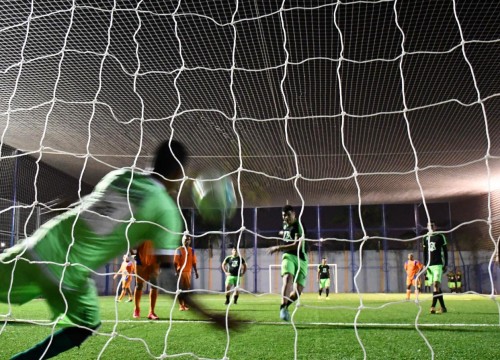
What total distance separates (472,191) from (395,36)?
13483mm

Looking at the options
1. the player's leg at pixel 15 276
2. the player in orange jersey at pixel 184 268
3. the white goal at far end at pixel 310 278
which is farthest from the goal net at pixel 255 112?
the white goal at far end at pixel 310 278

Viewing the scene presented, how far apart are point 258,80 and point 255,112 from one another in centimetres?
139

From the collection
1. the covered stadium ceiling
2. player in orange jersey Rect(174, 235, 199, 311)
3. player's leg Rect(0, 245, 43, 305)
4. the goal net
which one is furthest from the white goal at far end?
player's leg Rect(0, 245, 43, 305)

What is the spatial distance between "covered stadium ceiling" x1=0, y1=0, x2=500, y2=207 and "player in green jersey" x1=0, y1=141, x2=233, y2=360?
344 mm

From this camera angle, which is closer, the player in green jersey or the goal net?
the player in green jersey

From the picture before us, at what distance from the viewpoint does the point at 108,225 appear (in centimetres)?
239

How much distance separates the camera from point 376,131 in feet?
35.5

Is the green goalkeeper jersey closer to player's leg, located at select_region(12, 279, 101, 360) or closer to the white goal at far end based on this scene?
player's leg, located at select_region(12, 279, 101, 360)

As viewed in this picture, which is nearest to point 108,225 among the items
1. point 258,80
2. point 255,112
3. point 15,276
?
point 15,276

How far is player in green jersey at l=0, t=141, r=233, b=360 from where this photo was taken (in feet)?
7.66

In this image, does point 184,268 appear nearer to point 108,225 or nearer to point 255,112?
point 108,225

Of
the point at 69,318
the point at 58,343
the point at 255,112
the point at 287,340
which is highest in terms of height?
the point at 255,112

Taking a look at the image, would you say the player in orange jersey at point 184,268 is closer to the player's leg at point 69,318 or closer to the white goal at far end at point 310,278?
the player's leg at point 69,318

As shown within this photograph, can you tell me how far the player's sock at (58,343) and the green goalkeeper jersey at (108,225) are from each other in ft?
0.84
